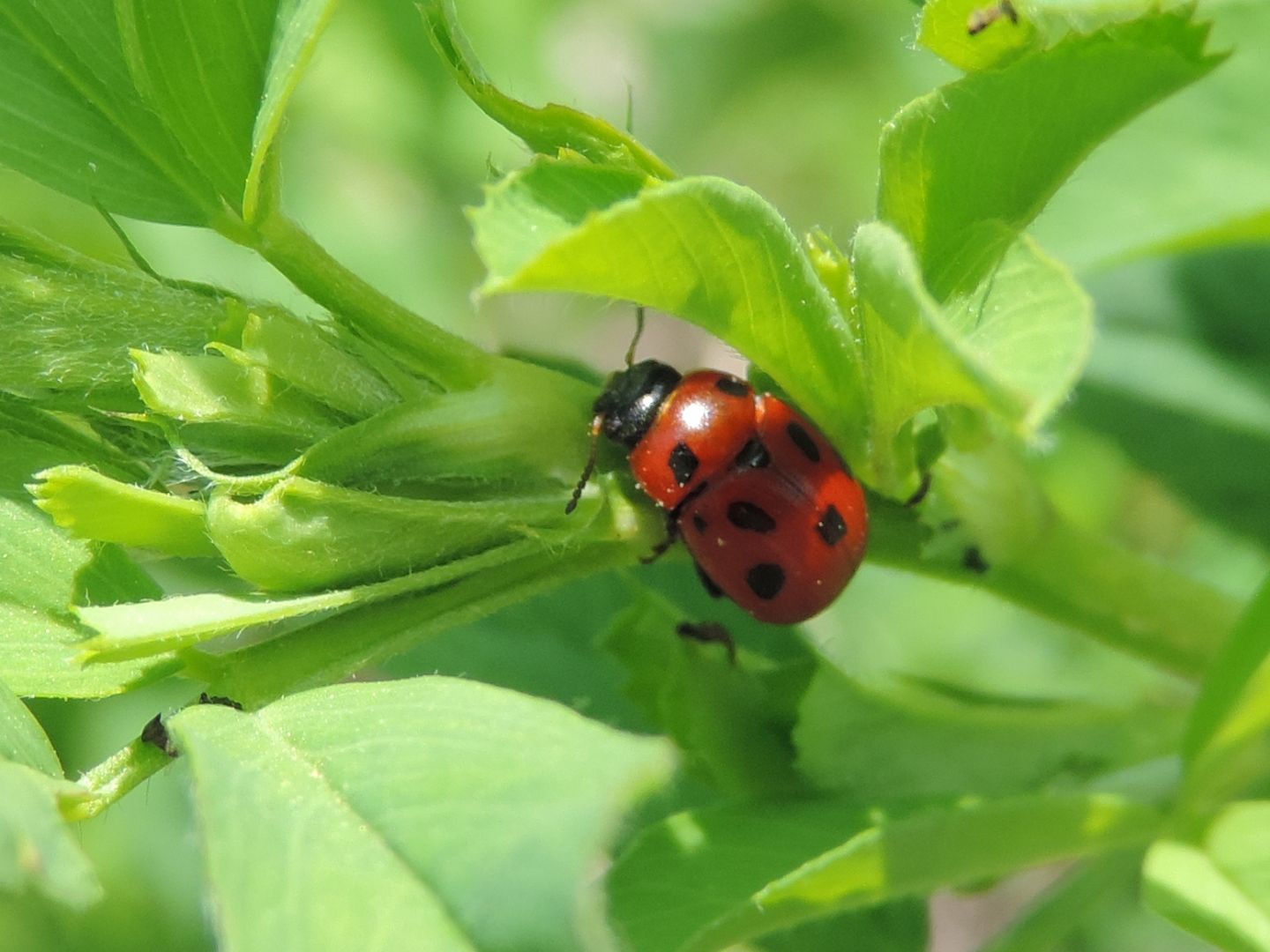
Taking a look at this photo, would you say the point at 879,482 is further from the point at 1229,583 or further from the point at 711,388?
the point at 1229,583

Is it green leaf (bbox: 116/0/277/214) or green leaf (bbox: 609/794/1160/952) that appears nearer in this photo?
green leaf (bbox: 116/0/277/214)

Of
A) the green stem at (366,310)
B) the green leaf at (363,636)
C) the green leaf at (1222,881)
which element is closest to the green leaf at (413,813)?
the green leaf at (363,636)

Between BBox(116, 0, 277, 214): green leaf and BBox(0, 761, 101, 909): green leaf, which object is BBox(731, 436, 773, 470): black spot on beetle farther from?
BBox(0, 761, 101, 909): green leaf

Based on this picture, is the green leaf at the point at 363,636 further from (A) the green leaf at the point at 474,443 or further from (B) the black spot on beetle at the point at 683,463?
(B) the black spot on beetle at the point at 683,463

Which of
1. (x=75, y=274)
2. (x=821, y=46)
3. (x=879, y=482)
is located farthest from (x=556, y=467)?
(x=821, y=46)

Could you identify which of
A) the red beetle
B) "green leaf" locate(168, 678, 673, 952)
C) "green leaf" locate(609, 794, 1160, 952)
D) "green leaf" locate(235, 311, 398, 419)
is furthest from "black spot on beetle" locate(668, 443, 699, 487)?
"green leaf" locate(168, 678, 673, 952)

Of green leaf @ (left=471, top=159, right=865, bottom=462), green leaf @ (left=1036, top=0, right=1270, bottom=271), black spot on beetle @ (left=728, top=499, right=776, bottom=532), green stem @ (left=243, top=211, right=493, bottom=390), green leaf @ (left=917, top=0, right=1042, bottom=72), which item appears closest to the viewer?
green leaf @ (left=471, top=159, right=865, bottom=462)

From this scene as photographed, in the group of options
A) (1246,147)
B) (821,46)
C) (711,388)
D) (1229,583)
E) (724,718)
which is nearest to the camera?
(724,718)
